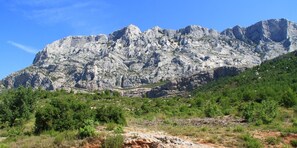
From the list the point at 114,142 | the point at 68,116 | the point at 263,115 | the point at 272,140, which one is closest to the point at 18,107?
the point at 68,116

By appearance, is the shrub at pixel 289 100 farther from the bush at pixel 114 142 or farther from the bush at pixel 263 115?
the bush at pixel 114 142

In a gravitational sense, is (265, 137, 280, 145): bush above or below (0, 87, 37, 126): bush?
below

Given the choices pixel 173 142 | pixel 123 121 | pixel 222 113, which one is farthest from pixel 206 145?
pixel 222 113

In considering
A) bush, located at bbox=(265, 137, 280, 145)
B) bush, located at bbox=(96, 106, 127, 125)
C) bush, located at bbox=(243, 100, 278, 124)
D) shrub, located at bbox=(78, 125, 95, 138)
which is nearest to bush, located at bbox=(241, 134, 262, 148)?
bush, located at bbox=(265, 137, 280, 145)

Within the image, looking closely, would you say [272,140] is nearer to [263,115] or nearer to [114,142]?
[114,142]

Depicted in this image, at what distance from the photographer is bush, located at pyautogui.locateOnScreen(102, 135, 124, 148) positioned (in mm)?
18659

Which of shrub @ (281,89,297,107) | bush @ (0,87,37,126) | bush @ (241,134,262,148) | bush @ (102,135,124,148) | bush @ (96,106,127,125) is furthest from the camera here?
shrub @ (281,89,297,107)

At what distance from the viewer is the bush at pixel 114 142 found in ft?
61.2

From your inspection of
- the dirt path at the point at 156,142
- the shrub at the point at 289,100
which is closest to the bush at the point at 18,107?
the dirt path at the point at 156,142

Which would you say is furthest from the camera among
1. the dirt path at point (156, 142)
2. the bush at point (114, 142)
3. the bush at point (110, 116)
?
the bush at point (110, 116)

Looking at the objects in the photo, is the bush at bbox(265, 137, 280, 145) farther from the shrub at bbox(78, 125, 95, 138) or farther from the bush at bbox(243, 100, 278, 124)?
the shrub at bbox(78, 125, 95, 138)

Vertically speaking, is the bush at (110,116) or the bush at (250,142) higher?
the bush at (110,116)

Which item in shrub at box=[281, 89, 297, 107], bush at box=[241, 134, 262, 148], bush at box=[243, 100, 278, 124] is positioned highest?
shrub at box=[281, 89, 297, 107]

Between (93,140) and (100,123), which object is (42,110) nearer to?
(100,123)
